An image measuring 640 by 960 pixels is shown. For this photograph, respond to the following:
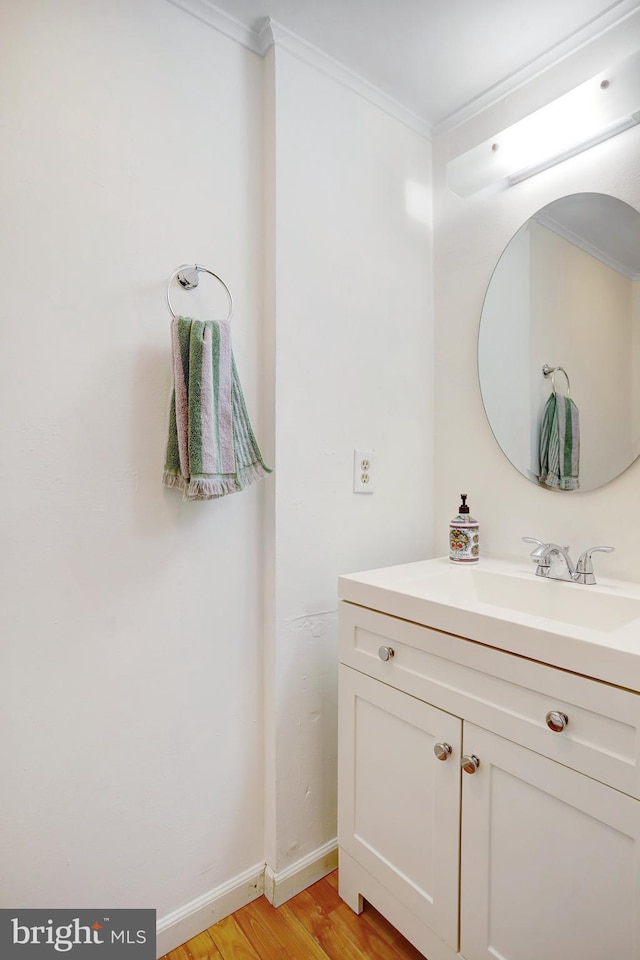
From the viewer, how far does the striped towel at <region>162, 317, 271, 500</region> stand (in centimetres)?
117

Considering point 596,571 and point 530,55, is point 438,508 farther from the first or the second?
point 530,55

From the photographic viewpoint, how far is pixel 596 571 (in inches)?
53.9

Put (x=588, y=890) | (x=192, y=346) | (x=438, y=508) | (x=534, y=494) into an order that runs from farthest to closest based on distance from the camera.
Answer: (x=438, y=508)
(x=534, y=494)
(x=192, y=346)
(x=588, y=890)

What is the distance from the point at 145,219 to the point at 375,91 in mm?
902

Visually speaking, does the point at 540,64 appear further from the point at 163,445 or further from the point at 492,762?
the point at 492,762

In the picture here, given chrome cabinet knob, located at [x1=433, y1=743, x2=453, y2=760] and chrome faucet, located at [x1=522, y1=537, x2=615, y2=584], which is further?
chrome faucet, located at [x1=522, y1=537, x2=615, y2=584]

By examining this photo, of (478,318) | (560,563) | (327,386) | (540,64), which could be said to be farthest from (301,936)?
(540,64)

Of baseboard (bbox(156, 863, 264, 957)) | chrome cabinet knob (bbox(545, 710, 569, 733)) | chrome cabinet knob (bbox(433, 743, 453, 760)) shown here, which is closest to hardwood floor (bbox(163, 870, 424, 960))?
baseboard (bbox(156, 863, 264, 957))

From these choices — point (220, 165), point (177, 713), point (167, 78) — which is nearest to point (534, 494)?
point (177, 713)

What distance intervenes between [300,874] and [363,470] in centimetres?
115

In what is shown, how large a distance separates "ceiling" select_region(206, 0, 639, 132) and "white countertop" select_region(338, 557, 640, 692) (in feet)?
4.71

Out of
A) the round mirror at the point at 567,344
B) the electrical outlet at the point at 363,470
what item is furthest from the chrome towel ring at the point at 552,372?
the electrical outlet at the point at 363,470

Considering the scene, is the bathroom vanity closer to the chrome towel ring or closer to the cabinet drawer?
the cabinet drawer

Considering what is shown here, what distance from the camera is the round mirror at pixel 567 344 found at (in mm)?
1305
